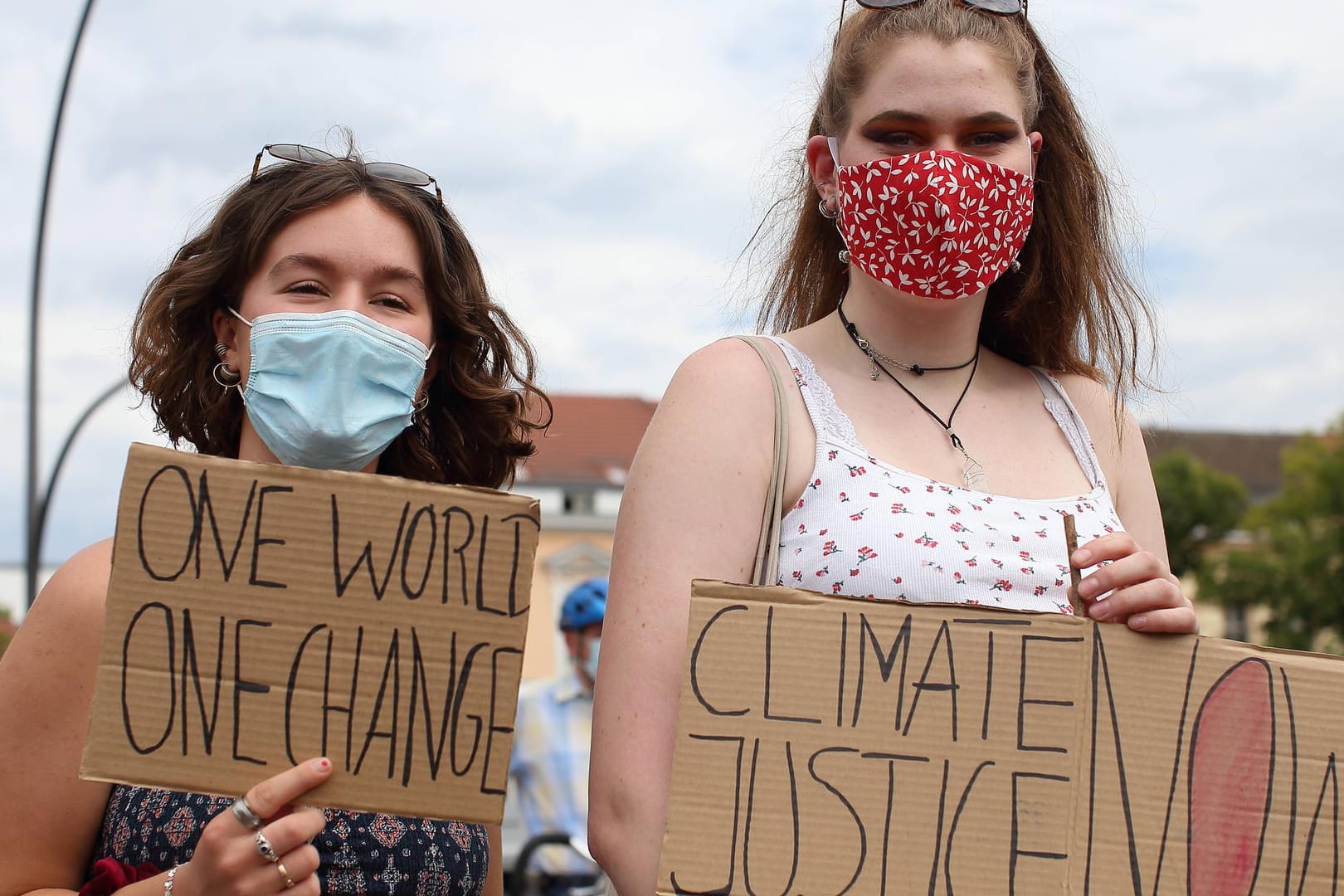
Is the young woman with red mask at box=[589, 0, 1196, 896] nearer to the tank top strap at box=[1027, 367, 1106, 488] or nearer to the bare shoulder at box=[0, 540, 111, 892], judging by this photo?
the tank top strap at box=[1027, 367, 1106, 488]

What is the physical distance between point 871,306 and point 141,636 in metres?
1.31

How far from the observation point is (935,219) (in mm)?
2293

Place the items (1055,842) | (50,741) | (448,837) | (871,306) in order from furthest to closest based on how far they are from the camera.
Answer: (871,306) → (448,837) → (50,741) → (1055,842)

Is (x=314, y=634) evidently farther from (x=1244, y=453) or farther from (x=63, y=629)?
(x=1244, y=453)

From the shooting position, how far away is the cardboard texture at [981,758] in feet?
5.93

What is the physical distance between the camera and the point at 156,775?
1.86 metres

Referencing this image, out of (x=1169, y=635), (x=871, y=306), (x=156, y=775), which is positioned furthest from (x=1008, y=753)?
(x=156, y=775)

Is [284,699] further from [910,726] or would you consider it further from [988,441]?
[988,441]

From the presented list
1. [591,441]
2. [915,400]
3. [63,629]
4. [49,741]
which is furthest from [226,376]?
[591,441]

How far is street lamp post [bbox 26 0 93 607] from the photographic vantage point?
10.2 metres

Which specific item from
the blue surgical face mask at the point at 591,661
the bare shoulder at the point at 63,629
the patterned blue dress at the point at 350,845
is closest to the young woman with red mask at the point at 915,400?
the patterned blue dress at the point at 350,845

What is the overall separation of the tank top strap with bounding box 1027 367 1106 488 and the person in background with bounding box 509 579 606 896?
3.31 meters

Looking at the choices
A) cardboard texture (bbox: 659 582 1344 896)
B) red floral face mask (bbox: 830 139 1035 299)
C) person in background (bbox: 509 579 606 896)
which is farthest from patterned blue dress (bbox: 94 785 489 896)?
person in background (bbox: 509 579 606 896)

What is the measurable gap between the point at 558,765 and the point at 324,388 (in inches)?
152
